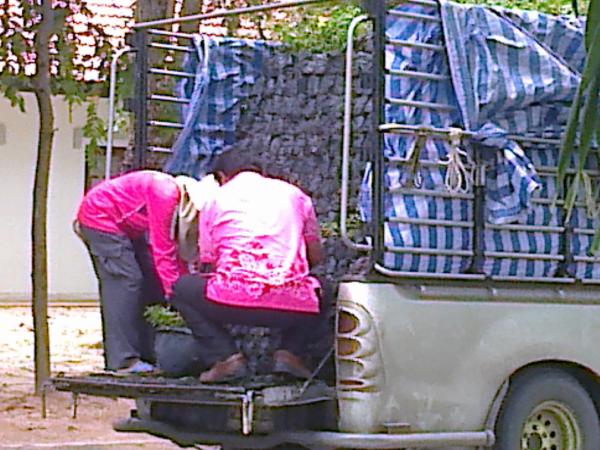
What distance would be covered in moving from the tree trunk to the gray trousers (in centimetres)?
344

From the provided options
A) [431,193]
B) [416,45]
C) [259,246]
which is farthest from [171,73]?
[431,193]

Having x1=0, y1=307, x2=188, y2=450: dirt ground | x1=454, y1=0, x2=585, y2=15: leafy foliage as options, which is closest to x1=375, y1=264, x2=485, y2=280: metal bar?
x1=454, y1=0, x2=585, y2=15: leafy foliage

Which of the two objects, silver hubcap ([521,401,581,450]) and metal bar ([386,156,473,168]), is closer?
metal bar ([386,156,473,168])

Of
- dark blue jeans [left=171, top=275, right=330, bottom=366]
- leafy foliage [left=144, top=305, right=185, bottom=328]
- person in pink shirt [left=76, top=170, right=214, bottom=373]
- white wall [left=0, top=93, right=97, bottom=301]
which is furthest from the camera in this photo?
white wall [left=0, top=93, right=97, bottom=301]

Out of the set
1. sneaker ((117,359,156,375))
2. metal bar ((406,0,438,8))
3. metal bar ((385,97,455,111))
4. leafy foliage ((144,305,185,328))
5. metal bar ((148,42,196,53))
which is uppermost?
metal bar ((406,0,438,8))

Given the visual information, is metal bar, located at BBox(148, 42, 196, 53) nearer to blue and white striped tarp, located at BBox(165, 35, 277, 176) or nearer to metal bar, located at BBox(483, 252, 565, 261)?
blue and white striped tarp, located at BBox(165, 35, 277, 176)

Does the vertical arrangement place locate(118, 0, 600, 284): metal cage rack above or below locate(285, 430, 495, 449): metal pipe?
above

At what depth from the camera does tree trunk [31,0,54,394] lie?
34.8 ft

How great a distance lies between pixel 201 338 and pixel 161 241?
661 millimetres

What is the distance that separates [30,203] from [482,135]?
15176mm

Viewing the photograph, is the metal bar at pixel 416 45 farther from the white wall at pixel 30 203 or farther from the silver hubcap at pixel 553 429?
the white wall at pixel 30 203

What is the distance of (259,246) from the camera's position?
648cm

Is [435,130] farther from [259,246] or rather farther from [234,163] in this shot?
[234,163]

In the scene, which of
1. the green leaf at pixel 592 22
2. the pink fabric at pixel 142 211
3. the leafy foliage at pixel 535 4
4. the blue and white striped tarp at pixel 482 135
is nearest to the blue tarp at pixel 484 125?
the blue and white striped tarp at pixel 482 135
